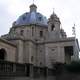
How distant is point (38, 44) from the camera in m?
39.2

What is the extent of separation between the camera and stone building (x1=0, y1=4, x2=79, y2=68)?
111 feet

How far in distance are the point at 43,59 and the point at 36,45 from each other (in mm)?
3433

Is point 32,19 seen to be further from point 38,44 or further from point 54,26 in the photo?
point 38,44

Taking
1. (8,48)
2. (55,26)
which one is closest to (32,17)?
(55,26)

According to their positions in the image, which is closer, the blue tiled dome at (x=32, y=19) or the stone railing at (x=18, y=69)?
the stone railing at (x=18, y=69)

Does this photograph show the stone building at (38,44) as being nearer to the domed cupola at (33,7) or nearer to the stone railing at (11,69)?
the domed cupola at (33,7)

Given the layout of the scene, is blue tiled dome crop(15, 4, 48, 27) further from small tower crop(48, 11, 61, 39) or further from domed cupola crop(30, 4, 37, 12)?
small tower crop(48, 11, 61, 39)

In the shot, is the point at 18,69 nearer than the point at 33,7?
Yes

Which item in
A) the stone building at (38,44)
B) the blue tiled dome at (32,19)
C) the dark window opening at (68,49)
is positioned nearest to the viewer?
the stone building at (38,44)

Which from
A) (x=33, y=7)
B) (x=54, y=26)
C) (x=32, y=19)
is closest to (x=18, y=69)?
(x=54, y=26)

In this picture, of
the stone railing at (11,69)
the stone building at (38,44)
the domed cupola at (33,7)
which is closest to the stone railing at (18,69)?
the stone railing at (11,69)

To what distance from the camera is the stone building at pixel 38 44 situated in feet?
111

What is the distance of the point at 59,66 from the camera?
2148 cm

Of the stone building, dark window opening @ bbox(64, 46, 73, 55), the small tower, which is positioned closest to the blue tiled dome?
the stone building
